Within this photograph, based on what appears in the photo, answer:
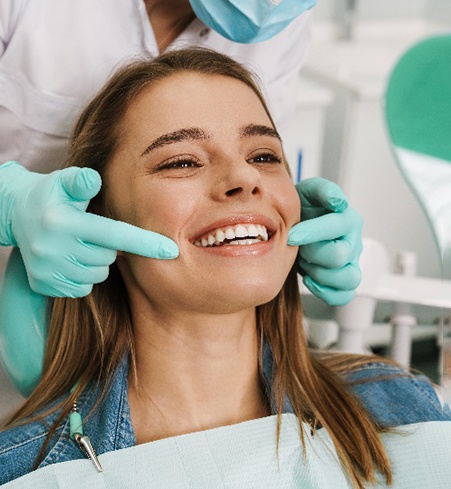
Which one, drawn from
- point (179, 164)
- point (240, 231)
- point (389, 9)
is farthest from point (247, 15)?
point (389, 9)

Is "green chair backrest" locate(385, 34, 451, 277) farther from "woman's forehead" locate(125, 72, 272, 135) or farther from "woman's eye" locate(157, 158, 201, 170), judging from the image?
"woman's eye" locate(157, 158, 201, 170)

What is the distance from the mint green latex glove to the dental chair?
2.15ft

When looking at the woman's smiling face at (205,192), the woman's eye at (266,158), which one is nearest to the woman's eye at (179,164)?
the woman's smiling face at (205,192)

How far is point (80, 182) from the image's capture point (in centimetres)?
124

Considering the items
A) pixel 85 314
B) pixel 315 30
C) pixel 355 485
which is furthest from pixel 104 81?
pixel 315 30

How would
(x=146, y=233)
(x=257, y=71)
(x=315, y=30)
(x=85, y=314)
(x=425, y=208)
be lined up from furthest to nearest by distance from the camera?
(x=315, y=30) → (x=425, y=208) → (x=257, y=71) → (x=85, y=314) → (x=146, y=233)

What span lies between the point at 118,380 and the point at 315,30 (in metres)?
2.17

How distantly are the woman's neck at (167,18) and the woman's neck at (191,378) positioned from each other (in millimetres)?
605

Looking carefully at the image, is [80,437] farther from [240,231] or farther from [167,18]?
[167,18]

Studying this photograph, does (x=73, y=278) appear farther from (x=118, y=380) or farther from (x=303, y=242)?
(x=303, y=242)

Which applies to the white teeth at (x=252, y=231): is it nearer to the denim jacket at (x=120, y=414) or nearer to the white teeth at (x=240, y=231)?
the white teeth at (x=240, y=231)

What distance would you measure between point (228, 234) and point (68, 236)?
247 mm

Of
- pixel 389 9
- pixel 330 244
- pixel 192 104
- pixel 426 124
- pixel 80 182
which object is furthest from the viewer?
pixel 389 9

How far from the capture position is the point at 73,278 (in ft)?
4.34
